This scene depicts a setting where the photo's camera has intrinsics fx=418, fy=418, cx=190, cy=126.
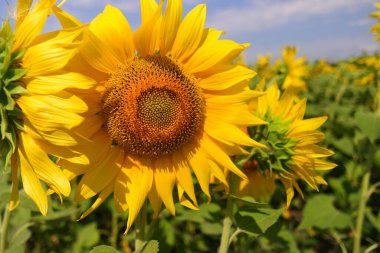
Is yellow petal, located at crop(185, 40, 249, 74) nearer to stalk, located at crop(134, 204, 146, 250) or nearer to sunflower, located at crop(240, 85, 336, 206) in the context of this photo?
sunflower, located at crop(240, 85, 336, 206)

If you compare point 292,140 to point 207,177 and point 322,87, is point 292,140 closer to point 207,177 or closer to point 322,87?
point 207,177

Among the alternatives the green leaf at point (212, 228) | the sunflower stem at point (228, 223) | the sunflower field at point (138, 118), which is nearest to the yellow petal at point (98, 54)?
the sunflower field at point (138, 118)

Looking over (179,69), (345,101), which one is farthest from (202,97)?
(345,101)

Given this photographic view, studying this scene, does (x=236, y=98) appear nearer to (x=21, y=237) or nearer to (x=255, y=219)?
(x=255, y=219)

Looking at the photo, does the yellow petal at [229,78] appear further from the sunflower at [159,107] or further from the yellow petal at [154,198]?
the yellow petal at [154,198]

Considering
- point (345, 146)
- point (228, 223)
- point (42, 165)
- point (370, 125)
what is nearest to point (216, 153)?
point (228, 223)

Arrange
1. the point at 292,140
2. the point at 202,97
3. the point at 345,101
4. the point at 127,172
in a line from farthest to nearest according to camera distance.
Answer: the point at 345,101, the point at 292,140, the point at 202,97, the point at 127,172
